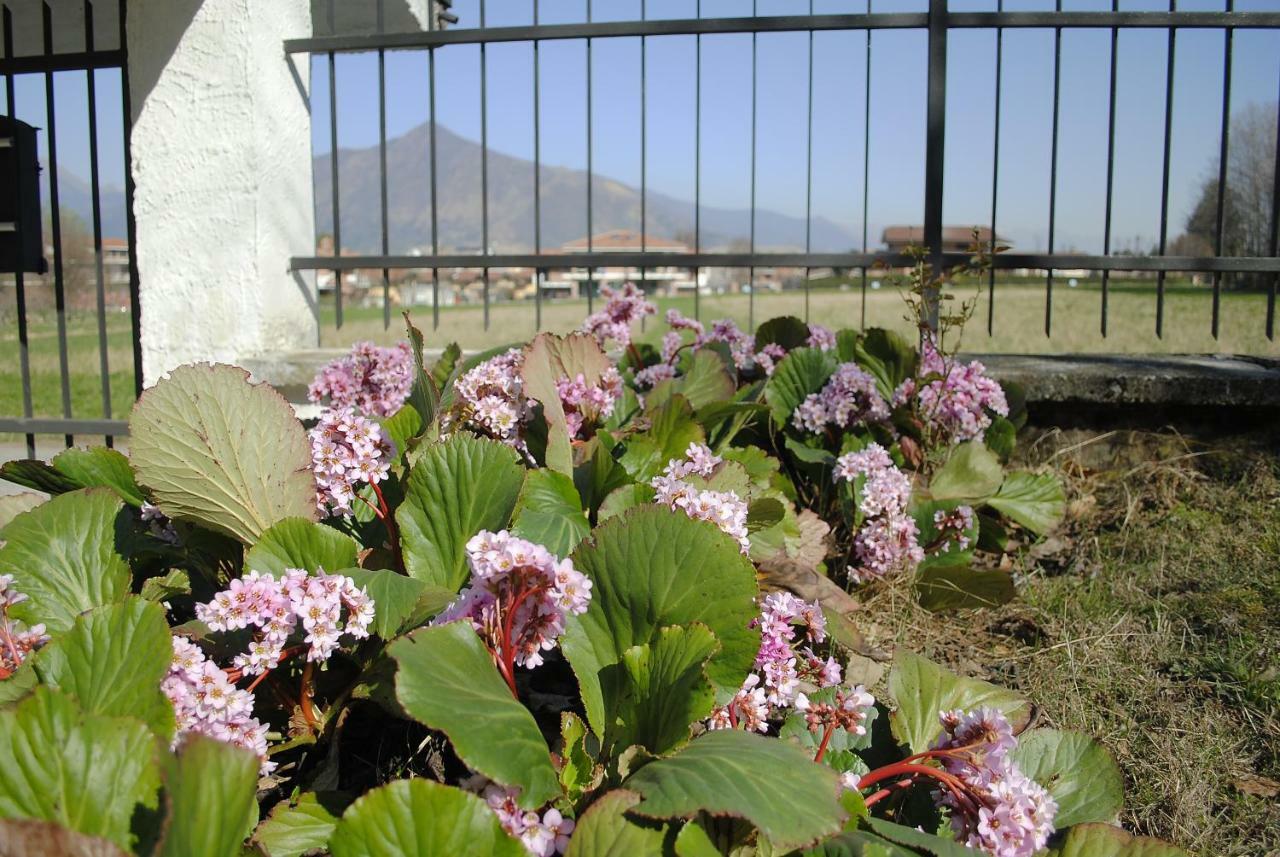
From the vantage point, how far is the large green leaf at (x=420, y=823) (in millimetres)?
1006

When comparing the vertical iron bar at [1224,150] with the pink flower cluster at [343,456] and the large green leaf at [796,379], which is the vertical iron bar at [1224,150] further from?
the pink flower cluster at [343,456]

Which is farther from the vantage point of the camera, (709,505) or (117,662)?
(709,505)

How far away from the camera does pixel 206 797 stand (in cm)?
89

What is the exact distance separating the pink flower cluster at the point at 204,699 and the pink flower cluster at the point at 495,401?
2.66 feet

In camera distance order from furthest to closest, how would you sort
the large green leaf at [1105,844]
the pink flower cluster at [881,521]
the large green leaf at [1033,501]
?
the large green leaf at [1033,501] < the pink flower cluster at [881,521] < the large green leaf at [1105,844]

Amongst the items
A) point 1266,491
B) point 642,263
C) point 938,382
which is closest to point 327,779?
point 938,382

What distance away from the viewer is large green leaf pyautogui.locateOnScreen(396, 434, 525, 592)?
157 cm

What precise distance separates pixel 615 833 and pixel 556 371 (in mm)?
1192

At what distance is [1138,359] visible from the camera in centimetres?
356

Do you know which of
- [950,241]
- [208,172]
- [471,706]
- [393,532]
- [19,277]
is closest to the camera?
[471,706]

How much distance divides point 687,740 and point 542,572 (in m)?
0.29

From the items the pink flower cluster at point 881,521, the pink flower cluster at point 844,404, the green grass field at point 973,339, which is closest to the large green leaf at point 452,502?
the pink flower cluster at point 881,521

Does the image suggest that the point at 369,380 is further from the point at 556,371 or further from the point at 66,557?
the point at 66,557

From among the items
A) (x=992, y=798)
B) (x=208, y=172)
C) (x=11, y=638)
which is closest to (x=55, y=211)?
(x=208, y=172)
